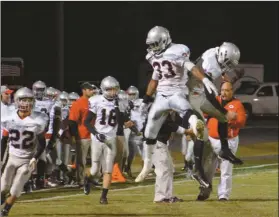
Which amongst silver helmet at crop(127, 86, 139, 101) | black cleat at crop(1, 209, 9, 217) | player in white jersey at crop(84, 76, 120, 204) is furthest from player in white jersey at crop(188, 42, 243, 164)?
silver helmet at crop(127, 86, 139, 101)

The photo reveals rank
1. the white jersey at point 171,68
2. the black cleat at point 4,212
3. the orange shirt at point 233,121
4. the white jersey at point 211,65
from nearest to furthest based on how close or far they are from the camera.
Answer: the white jersey at point 211,65 → the white jersey at point 171,68 → the black cleat at point 4,212 → the orange shirt at point 233,121

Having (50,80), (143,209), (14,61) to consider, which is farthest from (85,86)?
(50,80)

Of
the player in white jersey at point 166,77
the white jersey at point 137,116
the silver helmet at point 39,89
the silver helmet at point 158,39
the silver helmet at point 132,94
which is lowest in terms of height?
the white jersey at point 137,116

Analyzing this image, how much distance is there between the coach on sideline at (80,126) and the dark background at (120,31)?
3051 centimetres

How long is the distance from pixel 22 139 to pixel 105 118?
92.2 inches

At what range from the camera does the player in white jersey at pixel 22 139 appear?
1089cm

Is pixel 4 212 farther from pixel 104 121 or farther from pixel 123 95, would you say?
pixel 123 95

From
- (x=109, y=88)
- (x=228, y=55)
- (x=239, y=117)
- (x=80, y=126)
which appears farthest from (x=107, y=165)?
(x=228, y=55)

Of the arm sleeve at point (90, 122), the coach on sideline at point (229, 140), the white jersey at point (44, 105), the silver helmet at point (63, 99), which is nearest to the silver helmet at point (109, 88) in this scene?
the arm sleeve at point (90, 122)

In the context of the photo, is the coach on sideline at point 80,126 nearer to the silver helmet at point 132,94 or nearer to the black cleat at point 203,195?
the black cleat at point 203,195

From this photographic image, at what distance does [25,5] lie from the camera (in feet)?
160

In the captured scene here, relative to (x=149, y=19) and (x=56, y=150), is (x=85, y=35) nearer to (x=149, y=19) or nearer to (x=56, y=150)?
(x=149, y=19)

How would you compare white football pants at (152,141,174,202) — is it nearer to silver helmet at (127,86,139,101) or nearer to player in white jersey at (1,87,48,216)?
player in white jersey at (1,87,48,216)

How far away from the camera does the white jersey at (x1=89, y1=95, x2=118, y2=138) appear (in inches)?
515
